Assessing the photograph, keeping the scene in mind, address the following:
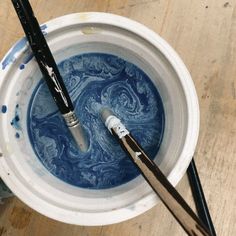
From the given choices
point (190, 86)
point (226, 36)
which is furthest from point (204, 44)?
point (190, 86)

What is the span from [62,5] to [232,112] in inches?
21.6

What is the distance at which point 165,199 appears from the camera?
0.69 m

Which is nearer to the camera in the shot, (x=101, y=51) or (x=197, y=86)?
(x=101, y=51)

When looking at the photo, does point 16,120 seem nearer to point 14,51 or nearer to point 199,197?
point 14,51

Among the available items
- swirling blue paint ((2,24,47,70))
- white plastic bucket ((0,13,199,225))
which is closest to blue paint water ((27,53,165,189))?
white plastic bucket ((0,13,199,225))

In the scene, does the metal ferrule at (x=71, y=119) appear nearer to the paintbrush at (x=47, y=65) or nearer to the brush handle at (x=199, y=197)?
the paintbrush at (x=47, y=65)

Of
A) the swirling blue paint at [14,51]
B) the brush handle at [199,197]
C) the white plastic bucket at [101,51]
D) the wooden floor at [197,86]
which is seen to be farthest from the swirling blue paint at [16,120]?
the brush handle at [199,197]

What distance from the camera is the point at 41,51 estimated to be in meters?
0.74

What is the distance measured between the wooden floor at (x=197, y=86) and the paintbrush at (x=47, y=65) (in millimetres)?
288

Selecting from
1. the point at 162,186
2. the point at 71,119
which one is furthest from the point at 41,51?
the point at 162,186

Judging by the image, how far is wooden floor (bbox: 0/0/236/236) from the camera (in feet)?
3.32

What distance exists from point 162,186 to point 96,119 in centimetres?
29

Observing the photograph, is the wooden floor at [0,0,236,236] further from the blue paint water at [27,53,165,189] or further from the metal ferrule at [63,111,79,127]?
the metal ferrule at [63,111,79,127]

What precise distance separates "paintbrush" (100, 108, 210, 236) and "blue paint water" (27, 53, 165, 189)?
0.09 metres
